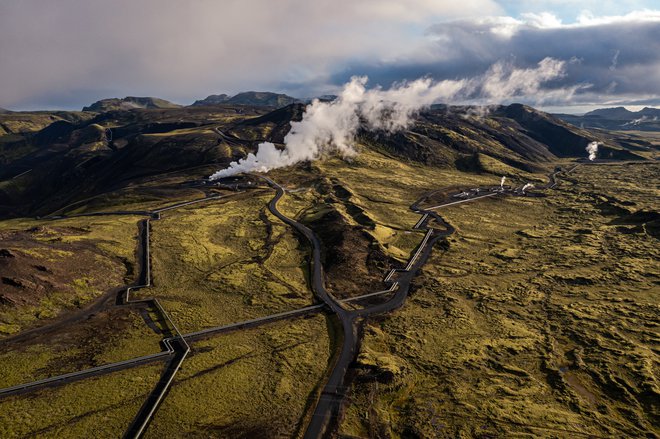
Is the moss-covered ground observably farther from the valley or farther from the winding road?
the winding road

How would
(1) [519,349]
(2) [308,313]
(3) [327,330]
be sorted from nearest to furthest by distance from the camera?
1. (1) [519,349]
2. (3) [327,330]
3. (2) [308,313]

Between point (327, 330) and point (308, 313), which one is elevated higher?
point (308, 313)

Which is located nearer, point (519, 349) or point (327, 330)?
point (519, 349)

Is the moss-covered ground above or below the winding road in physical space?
below

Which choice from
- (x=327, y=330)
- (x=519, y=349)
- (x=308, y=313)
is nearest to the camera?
(x=519, y=349)

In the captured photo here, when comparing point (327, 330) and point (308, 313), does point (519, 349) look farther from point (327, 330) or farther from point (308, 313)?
point (308, 313)

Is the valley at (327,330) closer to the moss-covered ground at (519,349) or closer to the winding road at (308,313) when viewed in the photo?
the moss-covered ground at (519,349)

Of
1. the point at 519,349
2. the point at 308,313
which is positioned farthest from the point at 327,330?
the point at 519,349

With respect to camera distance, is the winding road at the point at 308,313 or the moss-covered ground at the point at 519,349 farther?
the winding road at the point at 308,313

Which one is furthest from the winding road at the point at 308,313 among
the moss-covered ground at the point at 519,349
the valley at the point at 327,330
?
the moss-covered ground at the point at 519,349

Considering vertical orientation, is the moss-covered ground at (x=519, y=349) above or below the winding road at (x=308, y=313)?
below

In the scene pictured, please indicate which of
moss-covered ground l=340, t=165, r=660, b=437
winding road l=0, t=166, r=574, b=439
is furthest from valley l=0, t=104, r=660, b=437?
winding road l=0, t=166, r=574, b=439
